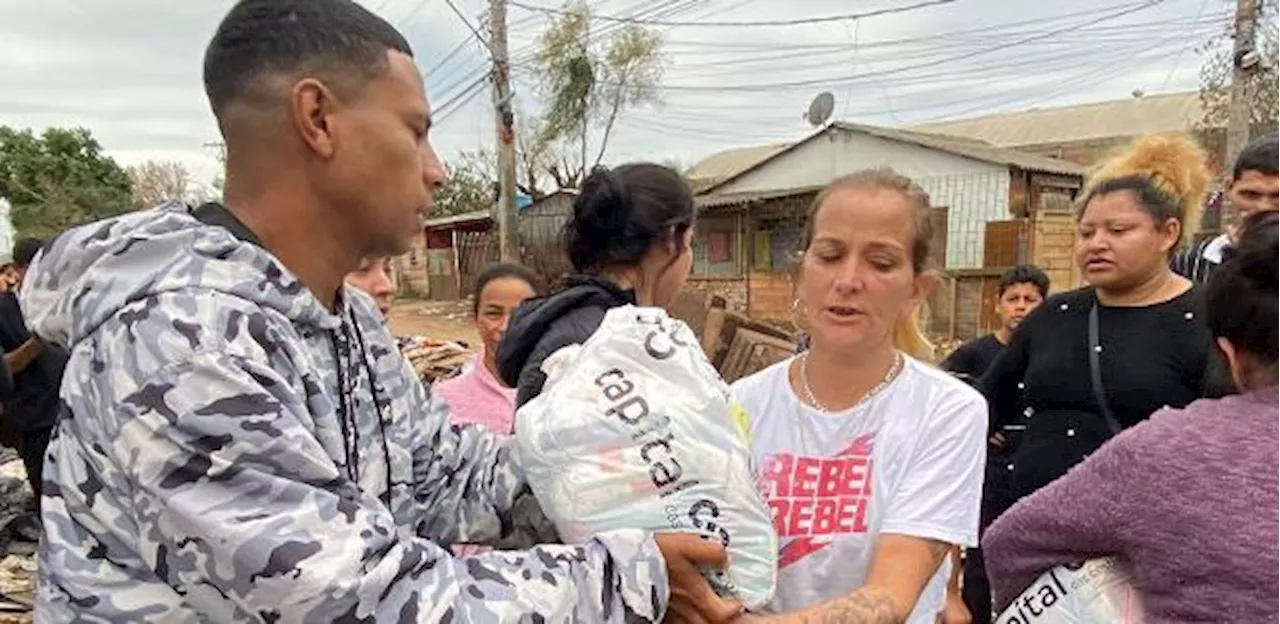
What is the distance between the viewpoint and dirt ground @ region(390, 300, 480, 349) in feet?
58.2

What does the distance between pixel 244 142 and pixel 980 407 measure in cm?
129

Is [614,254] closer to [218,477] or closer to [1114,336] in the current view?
[218,477]

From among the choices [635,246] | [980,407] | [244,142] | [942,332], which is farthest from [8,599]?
[942,332]

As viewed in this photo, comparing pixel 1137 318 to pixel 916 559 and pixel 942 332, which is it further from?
pixel 942 332

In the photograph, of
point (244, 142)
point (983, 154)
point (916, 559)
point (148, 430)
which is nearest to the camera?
point (148, 430)

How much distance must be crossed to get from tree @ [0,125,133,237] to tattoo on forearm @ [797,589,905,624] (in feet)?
108

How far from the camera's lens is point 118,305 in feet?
3.13

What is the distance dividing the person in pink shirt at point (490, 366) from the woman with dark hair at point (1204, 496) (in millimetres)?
1733

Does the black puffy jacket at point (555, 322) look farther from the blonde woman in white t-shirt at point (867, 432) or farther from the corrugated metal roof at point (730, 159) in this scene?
the corrugated metal roof at point (730, 159)

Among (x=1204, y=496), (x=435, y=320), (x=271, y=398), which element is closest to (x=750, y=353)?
(x=1204, y=496)

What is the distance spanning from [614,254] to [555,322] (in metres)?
0.23

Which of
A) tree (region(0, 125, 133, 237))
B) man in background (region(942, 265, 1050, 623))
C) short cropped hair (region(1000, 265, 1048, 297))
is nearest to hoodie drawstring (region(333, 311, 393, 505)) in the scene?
man in background (region(942, 265, 1050, 623))

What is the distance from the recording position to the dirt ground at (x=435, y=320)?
1775 cm

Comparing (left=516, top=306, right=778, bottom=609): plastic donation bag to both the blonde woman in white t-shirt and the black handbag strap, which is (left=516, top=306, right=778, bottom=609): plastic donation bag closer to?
the blonde woman in white t-shirt
